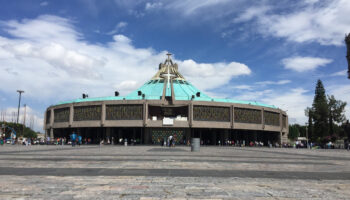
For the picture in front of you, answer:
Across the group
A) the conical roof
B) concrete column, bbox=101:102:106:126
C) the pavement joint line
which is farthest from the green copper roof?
the pavement joint line

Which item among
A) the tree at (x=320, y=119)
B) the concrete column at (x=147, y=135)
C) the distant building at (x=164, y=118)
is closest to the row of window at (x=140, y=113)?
the distant building at (x=164, y=118)

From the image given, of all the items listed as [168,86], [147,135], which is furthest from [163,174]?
[168,86]

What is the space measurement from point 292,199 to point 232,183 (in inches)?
78.2

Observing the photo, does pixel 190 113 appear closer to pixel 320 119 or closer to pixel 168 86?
pixel 168 86

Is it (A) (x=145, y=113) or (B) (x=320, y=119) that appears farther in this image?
(B) (x=320, y=119)

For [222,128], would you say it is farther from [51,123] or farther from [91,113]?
[51,123]

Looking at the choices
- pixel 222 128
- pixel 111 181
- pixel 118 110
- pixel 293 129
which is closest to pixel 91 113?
pixel 118 110

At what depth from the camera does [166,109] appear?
5559 cm

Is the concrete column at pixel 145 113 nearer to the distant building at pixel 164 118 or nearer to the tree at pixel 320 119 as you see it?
the distant building at pixel 164 118

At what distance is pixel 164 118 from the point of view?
52.7 metres

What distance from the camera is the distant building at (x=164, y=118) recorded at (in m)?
52.8

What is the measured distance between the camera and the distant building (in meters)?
52.8

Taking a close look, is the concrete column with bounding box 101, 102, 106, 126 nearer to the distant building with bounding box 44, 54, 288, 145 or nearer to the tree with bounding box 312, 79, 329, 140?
the distant building with bounding box 44, 54, 288, 145

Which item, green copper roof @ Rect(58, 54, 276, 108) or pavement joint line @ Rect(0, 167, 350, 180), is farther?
green copper roof @ Rect(58, 54, 276, 108)
